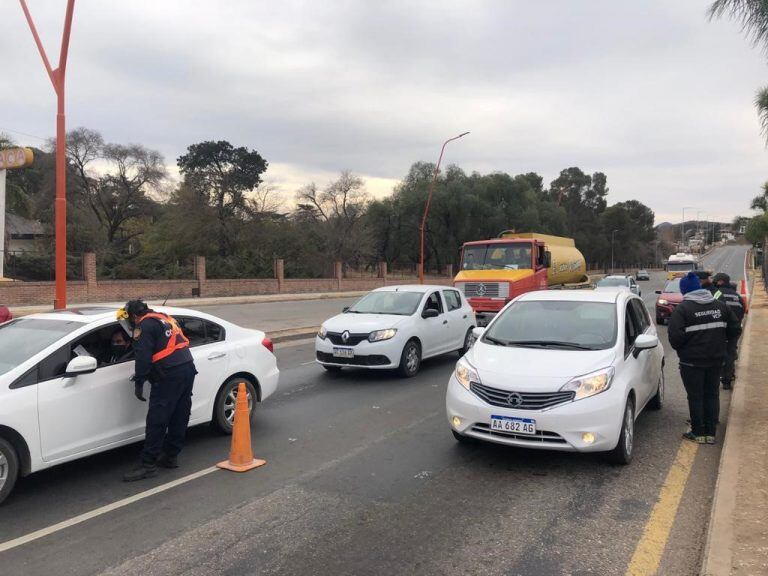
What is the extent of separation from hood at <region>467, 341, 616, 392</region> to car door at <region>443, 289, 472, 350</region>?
17.4ft

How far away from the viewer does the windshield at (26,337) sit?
189 inches

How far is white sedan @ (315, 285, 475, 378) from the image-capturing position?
9312 mm

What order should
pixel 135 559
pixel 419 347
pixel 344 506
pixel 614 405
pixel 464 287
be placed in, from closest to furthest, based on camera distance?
pixel 135 559 → pixel 344 506 → pixel 614 405 → pixel 419 347 → pixel 464 287

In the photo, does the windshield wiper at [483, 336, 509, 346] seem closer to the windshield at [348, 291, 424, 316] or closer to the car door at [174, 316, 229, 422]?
the car door at [174, 316, 229, 422]

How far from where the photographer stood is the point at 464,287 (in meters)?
18.1

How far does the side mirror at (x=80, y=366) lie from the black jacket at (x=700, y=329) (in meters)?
5.47

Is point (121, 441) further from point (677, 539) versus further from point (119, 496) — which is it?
point (677, 539)

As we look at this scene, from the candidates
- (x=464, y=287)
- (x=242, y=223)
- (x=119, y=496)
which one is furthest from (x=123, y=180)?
(x=119, y=496)

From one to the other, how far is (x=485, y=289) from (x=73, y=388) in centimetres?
1392

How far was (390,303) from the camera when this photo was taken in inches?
416

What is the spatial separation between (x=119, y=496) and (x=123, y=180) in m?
52.2

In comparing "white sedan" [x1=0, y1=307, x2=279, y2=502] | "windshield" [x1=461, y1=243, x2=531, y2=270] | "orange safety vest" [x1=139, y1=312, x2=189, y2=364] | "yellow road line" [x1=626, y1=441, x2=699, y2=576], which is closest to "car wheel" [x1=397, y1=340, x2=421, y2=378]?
"white sedan" [x1=0, y1=307, x2=279, y2=502]

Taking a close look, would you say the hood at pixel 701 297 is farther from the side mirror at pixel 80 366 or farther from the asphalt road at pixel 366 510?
the side mirror at pixel 80 366

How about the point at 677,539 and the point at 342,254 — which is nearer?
the point at 677,539
